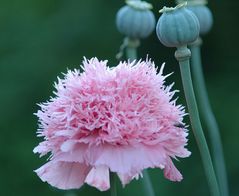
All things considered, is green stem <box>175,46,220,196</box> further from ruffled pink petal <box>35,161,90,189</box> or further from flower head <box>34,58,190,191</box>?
ruffled pink petal <box>35,161,90,189</box>

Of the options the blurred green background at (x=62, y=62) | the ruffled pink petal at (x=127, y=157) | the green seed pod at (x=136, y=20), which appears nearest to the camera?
the ruffled pink petal at (x=127, y=157)

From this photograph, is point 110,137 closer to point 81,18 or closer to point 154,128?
point 154,128

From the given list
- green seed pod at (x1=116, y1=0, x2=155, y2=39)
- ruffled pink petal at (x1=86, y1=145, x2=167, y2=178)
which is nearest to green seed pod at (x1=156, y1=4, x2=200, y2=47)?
ruffled pink petal at (x1=86, y1=145, x2=167, y2=178)

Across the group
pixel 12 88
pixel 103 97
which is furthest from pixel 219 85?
pixel 103 97

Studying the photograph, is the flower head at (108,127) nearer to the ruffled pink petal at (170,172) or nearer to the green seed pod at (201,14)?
the ruffled pink petal at (170,172)

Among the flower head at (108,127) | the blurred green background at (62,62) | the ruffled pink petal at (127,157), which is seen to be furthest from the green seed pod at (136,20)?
the blurred green background at (62,62)

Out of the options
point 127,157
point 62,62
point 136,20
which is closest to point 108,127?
point 127,157

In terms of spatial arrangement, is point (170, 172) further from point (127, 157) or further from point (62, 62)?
point (62, 62)
